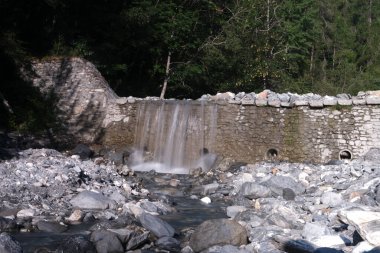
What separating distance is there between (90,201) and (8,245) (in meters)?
2.48

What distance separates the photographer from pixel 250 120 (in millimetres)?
12773

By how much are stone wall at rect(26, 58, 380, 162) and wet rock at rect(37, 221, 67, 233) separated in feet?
22.2

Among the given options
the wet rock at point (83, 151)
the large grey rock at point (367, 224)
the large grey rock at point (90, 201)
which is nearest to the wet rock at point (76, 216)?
the large grey rock at point (90, 201)

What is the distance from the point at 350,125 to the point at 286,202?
158 inches

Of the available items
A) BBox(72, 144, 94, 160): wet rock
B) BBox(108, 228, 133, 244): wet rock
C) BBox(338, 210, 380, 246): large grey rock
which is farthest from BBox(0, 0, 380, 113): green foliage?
BBox(338, 210, 380, 246): large grey rock

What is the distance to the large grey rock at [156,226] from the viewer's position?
22.1 feet

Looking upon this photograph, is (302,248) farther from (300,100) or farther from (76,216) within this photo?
(300,100)

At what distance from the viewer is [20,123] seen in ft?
44.7

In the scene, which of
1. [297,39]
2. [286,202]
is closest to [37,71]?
[286,202]

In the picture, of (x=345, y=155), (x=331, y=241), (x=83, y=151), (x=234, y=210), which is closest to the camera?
(x=331, y=241)

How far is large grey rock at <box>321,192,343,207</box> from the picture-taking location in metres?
8.04

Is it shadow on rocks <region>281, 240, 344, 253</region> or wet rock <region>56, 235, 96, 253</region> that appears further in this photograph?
wet rock <region>56, 235, 96, 253</region>

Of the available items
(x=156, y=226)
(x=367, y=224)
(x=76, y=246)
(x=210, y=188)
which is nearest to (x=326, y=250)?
(x=367, y=224)

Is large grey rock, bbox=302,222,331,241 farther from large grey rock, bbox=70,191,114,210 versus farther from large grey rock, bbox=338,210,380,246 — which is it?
large grey rock, bbox=70,191,114,210
